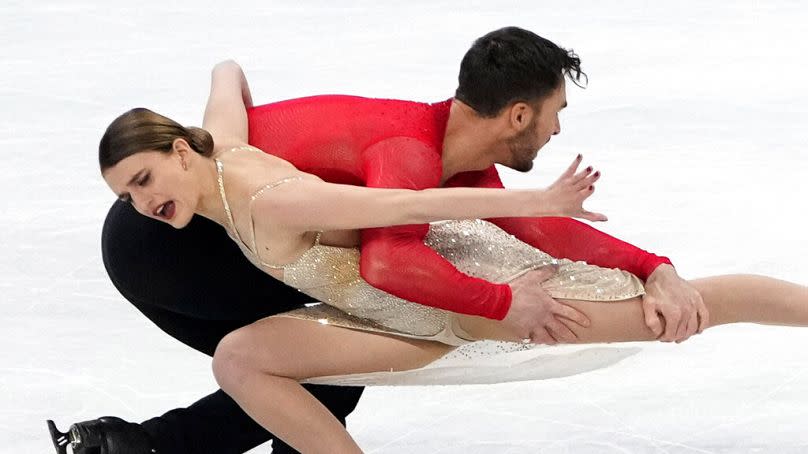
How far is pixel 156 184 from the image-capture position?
2.79 meters

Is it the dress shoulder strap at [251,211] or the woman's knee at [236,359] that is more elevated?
the dress shoulder strap at [251,211]

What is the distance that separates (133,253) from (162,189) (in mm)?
303

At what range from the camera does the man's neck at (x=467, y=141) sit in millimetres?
2980

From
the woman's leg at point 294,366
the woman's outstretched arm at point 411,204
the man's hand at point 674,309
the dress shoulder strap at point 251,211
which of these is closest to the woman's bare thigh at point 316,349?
the woman's leg at point 294,366

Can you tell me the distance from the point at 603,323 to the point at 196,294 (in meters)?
0.85

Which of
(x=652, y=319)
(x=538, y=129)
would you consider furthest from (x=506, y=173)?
(x=652, y=319)

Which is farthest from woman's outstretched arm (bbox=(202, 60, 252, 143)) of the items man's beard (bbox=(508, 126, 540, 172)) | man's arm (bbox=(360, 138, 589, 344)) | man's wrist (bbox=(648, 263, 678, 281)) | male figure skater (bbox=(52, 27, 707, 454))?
man's wrist (bbox=(648, 263, 678, 281))

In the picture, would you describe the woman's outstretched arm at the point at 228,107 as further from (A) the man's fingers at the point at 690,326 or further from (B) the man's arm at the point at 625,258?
(A) the man's fingers at the point at 690,326

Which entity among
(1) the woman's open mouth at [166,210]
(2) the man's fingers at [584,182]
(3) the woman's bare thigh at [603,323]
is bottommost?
(3) the woman's bare thigh at [603,323]

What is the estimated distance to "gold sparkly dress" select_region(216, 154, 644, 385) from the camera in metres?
2.92

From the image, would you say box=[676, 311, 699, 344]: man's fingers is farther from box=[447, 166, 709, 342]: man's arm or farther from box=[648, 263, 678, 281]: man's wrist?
box=[648, 263, 678, 281]: man's wrist

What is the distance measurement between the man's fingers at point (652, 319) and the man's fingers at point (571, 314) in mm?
115

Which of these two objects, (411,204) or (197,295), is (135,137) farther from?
(411,204)

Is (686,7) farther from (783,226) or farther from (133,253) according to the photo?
(133,253)
